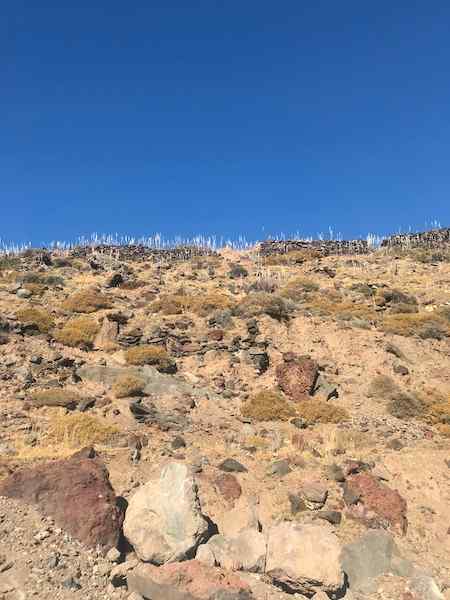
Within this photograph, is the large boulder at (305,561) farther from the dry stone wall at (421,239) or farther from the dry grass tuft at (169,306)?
the dry stone wall at (421,239)

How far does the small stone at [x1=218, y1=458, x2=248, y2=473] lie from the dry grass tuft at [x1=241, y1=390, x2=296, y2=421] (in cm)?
398

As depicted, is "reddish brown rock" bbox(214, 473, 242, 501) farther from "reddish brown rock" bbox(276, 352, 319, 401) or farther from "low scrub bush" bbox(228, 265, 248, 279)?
"low scrub bush" bbox(228, 265, 248, 279)

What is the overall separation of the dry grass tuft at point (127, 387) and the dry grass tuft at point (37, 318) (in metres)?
6.19

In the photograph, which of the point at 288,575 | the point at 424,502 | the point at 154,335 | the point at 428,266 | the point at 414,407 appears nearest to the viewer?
the point at 288,575

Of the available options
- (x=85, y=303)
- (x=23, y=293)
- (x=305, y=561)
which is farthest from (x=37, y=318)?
(x=305, y=561)

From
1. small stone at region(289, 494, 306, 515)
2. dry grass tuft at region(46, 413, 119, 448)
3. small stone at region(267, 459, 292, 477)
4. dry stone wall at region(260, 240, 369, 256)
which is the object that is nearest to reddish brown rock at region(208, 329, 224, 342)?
dry grass tuft at region(46, 413, 119, 448)

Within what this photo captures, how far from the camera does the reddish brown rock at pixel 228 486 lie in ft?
37.7

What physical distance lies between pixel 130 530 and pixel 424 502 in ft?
23.9

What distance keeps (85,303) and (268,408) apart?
1354 centimetres

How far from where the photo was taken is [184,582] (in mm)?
8070

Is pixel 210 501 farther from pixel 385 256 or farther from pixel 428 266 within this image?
pixel 385 256

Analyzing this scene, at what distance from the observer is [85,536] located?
355 inches

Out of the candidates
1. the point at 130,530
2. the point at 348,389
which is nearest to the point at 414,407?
the point at 348,389

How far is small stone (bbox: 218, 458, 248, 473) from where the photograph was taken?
1249 centimetres
